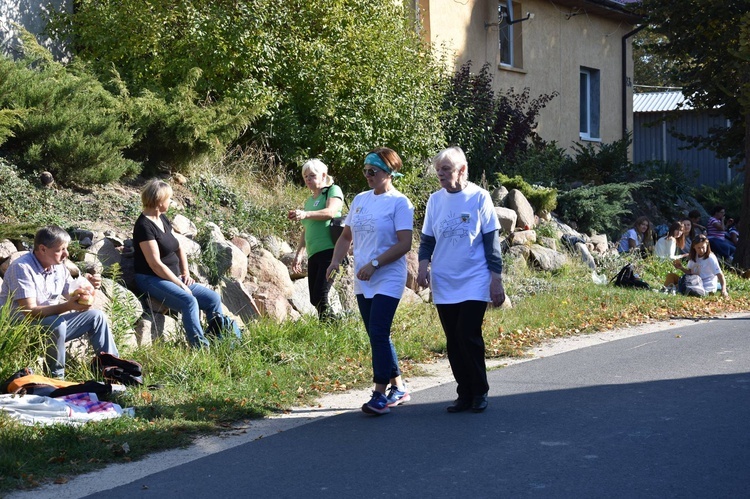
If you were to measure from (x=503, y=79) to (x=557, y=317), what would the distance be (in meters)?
11.8

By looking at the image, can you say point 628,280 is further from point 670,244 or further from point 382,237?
point 382,237

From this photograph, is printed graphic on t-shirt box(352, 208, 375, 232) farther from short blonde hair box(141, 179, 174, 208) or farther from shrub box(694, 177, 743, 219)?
shrub box(694, 177, 743, 219)

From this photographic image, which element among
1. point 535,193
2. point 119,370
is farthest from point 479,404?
point 535,193

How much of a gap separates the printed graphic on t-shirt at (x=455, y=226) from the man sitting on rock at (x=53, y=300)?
2771 millimetres

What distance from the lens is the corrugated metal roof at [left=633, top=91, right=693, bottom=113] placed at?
113 feet

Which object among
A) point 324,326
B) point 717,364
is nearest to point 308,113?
point 324,326

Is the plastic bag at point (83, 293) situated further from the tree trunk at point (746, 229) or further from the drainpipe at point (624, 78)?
the drainpipe at point (624, 78)

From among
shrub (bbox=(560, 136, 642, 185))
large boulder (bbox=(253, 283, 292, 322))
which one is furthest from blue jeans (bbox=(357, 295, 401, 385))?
shrub (bbox=(560, 136, 642, 185))

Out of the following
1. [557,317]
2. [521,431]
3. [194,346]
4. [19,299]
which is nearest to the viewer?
[521,431]

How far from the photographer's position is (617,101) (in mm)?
26234

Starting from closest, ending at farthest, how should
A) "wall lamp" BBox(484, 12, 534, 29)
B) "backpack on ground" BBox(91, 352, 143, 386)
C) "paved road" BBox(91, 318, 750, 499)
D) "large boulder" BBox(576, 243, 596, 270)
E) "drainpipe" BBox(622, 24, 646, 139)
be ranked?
"paved road" BBox(91, 318, 750, 499) < "backpack on ground" BBox(91, 352, 143, 386) < "large boulder" BBox(576, 243, 596, 270) < "wall lamp" BBox(484, 12, 534, 29) < "drainpipe" BBox(622, 24, 646, 139)

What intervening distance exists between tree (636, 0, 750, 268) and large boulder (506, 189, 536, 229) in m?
4.45

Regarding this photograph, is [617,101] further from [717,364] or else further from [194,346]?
[194,346]

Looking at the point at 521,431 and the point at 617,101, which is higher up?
the point at 617,101
